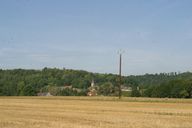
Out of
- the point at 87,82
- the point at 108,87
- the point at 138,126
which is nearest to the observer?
the point at 138,126

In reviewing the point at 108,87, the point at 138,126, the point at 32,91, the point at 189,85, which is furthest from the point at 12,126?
the point at 108,87

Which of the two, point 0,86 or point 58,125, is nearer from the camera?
point 58,125

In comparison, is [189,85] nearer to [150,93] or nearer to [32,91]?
[150,93]

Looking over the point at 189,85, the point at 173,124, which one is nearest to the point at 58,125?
the point at 173,124

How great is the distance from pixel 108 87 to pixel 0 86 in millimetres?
34594

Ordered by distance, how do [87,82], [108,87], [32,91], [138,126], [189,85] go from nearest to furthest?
[138,126] → [189,85] → [32,91] → [108,87] → [87,82]

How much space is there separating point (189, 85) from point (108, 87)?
4737 cm

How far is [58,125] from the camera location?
26859mm

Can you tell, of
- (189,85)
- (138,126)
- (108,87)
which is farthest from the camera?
(108,87)

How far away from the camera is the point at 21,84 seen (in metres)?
141

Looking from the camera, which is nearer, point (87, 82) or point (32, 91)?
point (32, 91)

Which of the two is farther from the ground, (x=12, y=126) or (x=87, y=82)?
(x=87, y=82)

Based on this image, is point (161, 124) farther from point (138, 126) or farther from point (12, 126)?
point (12, 126)

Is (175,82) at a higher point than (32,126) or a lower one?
higher
